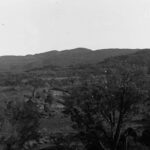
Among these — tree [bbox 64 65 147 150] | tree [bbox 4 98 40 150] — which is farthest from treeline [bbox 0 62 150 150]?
tree [bbox 4 98 40 150]

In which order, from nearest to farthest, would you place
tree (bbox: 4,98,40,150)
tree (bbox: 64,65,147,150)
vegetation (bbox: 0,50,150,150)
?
tree (bbox: 64,65,147,150)
vegetation (bbox: 0,50,150,150)
tree (bbox: 4,98,40,150)

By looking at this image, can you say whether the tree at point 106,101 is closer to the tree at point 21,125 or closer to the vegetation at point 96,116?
the vegetation at point 96,116

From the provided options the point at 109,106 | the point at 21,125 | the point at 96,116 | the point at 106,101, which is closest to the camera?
the point at 106,101

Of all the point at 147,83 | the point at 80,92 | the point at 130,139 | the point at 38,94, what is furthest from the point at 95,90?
the point at 38,94

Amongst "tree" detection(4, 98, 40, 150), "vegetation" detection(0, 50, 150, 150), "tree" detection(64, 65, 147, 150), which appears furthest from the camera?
"tree" detection(4, 98, 40, 150)

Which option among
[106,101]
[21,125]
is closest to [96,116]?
[106,101]

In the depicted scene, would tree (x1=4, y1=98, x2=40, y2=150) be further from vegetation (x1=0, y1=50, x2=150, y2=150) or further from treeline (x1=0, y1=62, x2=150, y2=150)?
treeline (x1=0, y1=62, x2=150, y2=150)

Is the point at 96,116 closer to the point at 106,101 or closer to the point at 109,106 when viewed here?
the point at 109,106

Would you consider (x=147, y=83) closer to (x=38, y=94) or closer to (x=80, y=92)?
(x=80, y=92)

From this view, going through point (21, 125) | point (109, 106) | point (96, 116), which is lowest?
point (21, 125)
